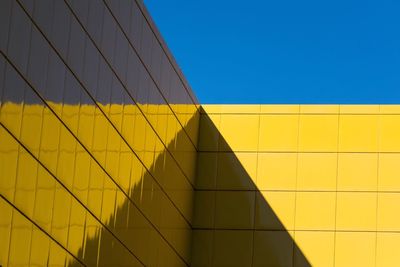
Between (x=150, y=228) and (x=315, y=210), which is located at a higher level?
(x=315, y=210)

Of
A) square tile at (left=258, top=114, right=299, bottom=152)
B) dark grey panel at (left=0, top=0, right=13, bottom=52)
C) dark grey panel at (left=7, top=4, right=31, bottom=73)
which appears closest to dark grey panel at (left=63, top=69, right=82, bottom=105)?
dark grey panel at (left=7, top=4, right=31, bottom=73)

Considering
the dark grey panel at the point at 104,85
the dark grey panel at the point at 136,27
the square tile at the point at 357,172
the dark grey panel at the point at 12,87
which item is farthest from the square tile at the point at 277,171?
the dark grey panel at the point at 12,87

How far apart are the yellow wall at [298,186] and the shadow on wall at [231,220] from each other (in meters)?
0.03

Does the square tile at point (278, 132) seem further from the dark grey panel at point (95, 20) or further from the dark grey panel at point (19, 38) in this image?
the dark grey panel at point (19, 38)

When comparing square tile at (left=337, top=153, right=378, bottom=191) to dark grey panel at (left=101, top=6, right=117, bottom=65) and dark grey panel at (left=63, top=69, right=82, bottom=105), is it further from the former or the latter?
dark grey panel at (left=63, top=69, right=82, bottom=105)

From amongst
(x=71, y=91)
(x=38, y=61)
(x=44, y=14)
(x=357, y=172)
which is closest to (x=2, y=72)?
(x=38, y=61)

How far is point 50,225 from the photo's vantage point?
19.5 m

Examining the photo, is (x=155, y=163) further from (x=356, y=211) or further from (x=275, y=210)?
(x=356, y=211)

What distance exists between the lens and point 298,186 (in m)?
31.6

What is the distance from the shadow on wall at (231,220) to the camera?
3095cm

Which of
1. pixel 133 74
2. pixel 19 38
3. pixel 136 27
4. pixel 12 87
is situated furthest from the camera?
pixel 136 27

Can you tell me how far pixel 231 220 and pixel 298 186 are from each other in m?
2.20

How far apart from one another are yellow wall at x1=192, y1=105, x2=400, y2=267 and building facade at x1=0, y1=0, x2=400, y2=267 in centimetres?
3

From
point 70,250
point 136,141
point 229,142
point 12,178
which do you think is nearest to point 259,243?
point 229,142
